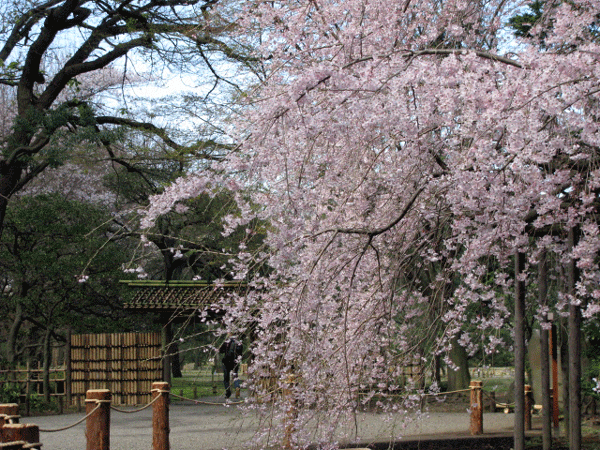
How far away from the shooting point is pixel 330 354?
15.1 ft

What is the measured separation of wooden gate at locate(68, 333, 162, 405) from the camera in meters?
12.6

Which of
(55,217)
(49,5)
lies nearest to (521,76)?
(49,5)

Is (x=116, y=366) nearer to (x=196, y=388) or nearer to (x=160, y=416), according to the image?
(x=196, y=388)

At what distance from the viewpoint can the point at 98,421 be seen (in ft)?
15.9

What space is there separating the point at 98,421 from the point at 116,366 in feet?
27.2

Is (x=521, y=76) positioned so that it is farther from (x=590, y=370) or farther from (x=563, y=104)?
(x=590, y=370)

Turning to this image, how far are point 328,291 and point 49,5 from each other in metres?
8.89

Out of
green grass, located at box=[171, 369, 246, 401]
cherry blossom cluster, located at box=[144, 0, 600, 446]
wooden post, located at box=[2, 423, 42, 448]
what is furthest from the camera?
green grass, located at box=[171, 369, 246, 401]

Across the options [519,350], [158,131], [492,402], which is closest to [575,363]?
[519,350]

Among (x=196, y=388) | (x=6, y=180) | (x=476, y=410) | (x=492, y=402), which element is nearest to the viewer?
(x=476, y=410)

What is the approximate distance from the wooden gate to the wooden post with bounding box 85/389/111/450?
25.8 ft

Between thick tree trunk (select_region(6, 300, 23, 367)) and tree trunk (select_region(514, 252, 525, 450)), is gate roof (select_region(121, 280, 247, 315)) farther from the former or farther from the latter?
tree trunk (select_region(514, 252, 525, 450))

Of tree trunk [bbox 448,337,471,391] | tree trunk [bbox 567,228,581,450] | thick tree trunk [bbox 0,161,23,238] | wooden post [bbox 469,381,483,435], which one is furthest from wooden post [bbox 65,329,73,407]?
tree trunk [bbox 567,228,581,450]

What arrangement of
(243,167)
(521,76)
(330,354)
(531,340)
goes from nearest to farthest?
(521,76) → (243,167) → (330,354) → (531,340)
